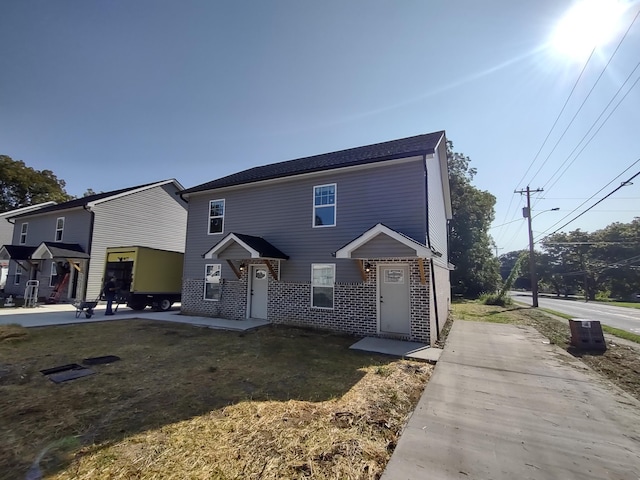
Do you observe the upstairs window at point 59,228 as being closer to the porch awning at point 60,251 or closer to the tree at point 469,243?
the porch awning at point 60,251

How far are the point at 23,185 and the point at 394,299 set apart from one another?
A: 44.1m

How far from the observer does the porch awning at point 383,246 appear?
25.6ft

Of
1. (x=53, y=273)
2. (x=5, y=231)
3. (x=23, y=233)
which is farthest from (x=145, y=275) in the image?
Result: (x=5, y=231)

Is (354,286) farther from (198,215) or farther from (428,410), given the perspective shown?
(198,215)

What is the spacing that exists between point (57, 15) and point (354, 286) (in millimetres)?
11578

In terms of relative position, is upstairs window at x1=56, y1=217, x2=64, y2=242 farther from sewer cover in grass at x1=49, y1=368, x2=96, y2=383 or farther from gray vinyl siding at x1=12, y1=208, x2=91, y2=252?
A: sewer cover in grass at x1=49, y1=368, x2=96, y2=383

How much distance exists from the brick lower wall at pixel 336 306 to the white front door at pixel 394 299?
0.20 metres

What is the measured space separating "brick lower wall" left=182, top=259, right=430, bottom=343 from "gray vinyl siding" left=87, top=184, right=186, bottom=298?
9.68 meters

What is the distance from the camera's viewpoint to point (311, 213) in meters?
10.6

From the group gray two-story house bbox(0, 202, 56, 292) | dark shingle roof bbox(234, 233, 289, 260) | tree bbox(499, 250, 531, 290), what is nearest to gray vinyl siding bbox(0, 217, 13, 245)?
gray two-story house bbox(0, 202, 56, 292)

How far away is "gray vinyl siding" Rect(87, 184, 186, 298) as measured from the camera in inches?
666

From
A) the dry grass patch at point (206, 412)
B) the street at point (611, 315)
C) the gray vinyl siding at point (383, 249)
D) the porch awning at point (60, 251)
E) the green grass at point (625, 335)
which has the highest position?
the porch awning at point (60, 251)

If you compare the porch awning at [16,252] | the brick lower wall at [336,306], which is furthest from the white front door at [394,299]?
the porch awning at [16,252]

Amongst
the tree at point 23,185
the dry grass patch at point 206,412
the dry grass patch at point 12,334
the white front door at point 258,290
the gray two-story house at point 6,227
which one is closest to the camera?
the dry grass patch at point 206,412
